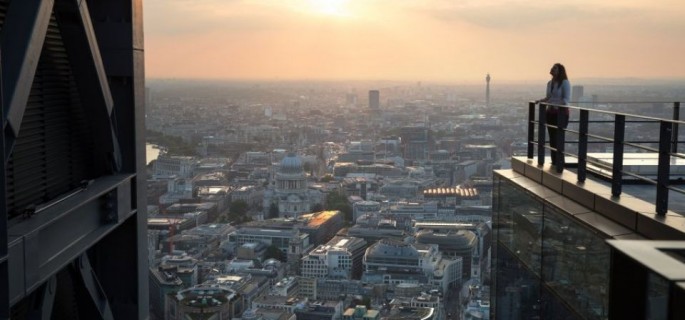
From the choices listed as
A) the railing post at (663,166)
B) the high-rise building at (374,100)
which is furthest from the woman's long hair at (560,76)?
the high-rise building at (374,100)

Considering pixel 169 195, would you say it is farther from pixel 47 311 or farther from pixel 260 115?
pixel 47 311

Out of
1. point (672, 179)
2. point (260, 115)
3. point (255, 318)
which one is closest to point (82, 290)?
point (672, 179)

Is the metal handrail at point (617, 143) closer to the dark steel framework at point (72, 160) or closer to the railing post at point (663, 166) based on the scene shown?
the railing post at point (663, 166)

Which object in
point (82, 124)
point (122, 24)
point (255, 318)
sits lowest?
point (255, 318)

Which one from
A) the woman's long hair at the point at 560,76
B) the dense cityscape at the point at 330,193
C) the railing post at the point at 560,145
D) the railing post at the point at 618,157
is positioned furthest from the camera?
the dense cityscape at the point at 330,193

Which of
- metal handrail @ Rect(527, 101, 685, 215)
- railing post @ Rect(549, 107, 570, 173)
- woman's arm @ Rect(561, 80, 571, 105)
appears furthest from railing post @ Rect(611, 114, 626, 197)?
woman's arm @ Rect(561, 80, 571, 105)

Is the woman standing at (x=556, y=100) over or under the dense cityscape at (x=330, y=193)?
over

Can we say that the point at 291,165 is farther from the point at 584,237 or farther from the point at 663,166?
the point at 663,166
